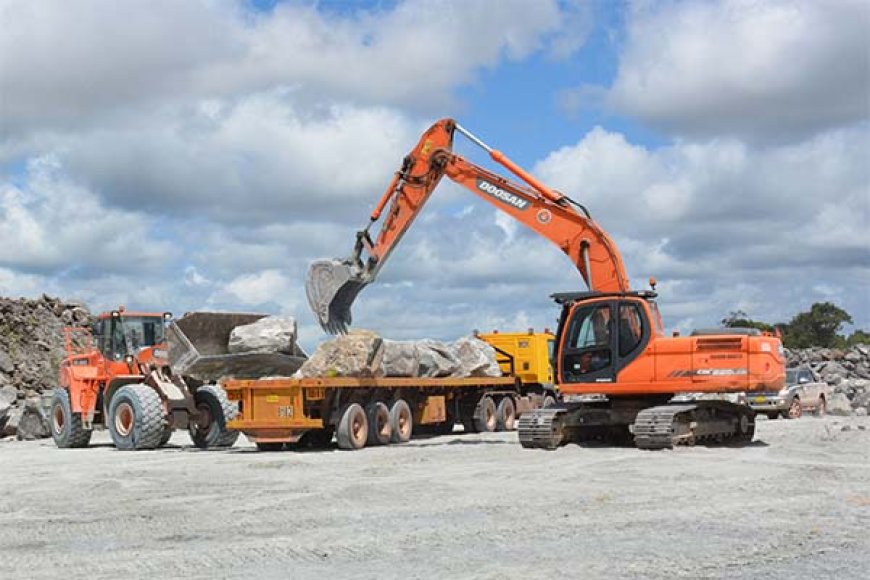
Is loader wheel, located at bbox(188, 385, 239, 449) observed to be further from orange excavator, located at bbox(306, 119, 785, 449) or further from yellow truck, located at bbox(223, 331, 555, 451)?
orange excavator, located at bbox(306, 119, 785, 449)

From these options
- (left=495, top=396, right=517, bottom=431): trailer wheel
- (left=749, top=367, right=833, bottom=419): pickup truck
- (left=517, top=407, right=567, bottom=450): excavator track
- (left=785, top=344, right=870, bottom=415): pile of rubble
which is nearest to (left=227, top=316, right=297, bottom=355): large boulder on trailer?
(left=517, top=407, right=567, bottom=450): excavator track

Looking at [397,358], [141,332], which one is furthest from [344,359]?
[141,332]

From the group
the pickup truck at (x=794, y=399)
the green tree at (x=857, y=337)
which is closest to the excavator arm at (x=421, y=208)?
the pickup truck at (x=794, y=399)

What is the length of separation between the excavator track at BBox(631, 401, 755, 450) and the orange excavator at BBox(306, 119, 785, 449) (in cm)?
2

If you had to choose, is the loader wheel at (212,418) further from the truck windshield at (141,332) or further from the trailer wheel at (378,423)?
the trailer wheel at (378,423)

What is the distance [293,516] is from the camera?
11406 millimetres

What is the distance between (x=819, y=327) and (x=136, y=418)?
68.2 meters

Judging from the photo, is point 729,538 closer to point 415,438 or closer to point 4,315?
point 415,438

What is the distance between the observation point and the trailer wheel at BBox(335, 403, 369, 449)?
800 inches

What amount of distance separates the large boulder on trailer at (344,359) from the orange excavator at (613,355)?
4.07 feet

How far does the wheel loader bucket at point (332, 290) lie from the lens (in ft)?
72.9

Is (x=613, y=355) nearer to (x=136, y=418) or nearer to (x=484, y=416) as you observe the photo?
(x=484, y=416)

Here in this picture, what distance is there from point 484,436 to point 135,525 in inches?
565

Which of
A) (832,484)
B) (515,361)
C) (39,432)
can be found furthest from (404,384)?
(39,432)
